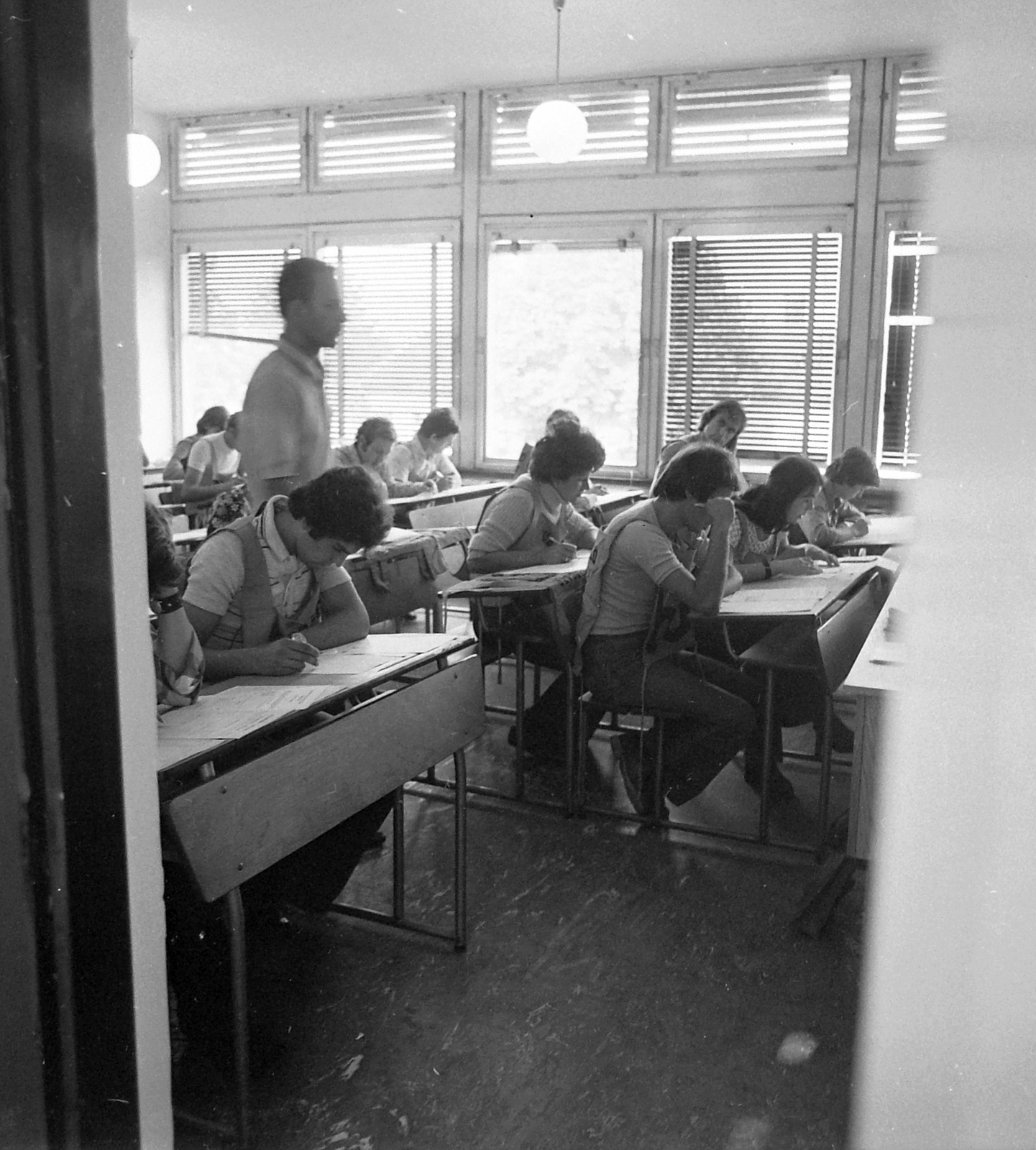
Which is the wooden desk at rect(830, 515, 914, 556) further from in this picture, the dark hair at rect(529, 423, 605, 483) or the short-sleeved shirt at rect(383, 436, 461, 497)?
the short-sleeved shirt at rect(383, 436, 461, 497)

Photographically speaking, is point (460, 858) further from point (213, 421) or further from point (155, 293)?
point (155, 293)

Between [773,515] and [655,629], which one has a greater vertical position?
[773,515]

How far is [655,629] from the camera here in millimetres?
3070

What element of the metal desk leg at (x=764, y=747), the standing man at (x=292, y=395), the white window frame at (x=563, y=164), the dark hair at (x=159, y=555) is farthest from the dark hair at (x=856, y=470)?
the dark hair at (x=159, y=555)

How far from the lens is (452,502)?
5566 mm

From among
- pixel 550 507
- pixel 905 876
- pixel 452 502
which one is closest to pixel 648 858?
pixel 550 507

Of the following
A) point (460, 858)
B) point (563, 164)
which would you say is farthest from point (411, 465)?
point (460, 858)

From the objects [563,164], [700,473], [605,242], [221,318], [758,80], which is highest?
[758,80]

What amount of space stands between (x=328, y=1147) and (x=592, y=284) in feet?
18.6

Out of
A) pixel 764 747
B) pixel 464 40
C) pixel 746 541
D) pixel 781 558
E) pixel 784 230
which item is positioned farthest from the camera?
pixel 784 230

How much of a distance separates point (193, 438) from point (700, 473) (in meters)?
3.88

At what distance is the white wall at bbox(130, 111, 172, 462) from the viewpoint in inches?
295

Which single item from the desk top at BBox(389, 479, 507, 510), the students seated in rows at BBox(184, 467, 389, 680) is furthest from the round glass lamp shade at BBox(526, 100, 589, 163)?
the students seated in rows at BBox(184, 467, 389, 680)

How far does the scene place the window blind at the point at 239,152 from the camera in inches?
288
